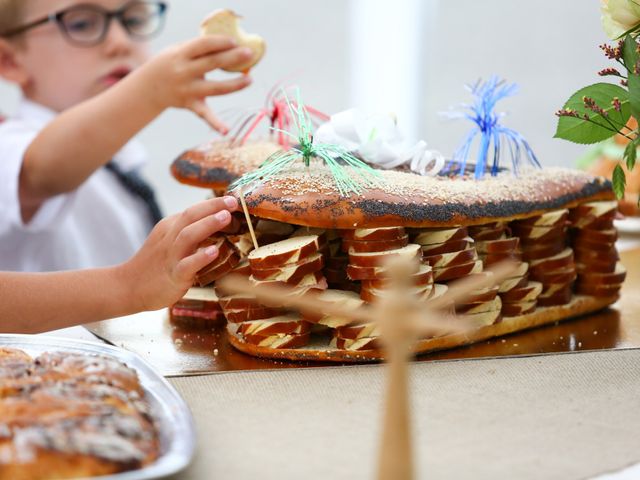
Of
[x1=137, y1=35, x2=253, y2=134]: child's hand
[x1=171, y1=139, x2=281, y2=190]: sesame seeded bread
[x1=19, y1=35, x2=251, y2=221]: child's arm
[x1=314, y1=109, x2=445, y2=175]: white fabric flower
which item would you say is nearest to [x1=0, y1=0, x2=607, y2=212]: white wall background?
[x1=19, y1=35, x2=251, y2=221]: child's arm

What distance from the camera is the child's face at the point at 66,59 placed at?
214 centimetres

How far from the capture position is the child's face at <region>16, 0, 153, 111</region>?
2.14 m

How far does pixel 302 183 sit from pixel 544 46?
11.4 feet

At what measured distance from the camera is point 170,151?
4.37 metres

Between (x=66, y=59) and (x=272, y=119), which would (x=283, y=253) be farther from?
(x=66, y=59)

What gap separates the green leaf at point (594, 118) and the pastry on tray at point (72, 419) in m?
0.59

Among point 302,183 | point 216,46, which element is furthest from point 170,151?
point 302,183

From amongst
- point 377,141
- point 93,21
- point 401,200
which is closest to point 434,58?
point 93,21

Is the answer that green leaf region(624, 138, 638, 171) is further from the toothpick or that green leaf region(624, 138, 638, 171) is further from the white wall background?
the white wall background

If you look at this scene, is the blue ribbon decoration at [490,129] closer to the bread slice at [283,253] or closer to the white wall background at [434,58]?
the bread slice at [283,253]

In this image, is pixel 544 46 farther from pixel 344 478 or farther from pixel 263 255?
pixel 344 478

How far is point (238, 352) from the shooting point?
1226 mm

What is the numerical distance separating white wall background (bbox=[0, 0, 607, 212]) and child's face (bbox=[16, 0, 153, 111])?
182 centimetres

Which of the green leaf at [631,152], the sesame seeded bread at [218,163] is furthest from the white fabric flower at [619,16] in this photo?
the sesame seeded bread at [218,163]
